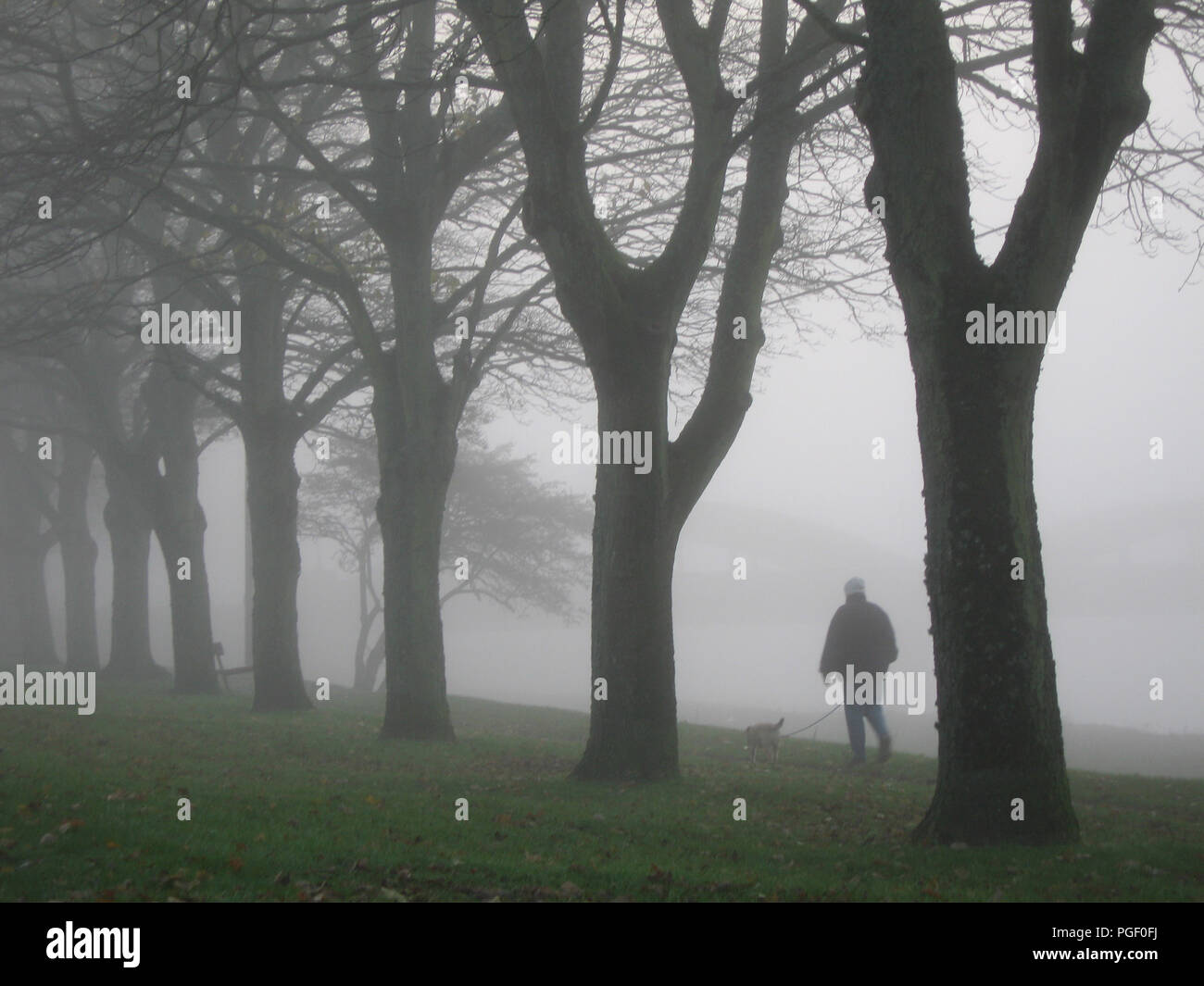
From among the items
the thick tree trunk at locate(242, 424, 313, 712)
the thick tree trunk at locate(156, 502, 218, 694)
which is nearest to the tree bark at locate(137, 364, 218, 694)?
the thick tree trunk at locate(156, 502, 218, 694)

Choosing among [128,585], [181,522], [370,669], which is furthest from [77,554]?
[181,522]

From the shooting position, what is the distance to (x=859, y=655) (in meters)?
13.5

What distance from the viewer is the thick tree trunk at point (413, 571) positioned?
46.1ft

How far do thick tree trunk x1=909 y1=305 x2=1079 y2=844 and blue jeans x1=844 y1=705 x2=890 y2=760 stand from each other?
A: 5628 millimetres

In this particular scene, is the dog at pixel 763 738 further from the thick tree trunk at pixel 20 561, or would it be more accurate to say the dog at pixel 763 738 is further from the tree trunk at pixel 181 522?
the thick tree trunk at pixel 20 561

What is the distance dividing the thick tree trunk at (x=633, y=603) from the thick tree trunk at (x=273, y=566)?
947 cm

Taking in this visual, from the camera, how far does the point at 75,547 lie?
102 ft

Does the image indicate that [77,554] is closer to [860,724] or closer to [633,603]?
[860,724]

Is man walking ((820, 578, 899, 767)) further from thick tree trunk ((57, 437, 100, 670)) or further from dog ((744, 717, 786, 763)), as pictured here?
thick tree trunk ((57, 437, 100, 670))

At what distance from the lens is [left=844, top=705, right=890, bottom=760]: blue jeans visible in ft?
43.2

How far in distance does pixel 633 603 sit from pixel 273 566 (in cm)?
999

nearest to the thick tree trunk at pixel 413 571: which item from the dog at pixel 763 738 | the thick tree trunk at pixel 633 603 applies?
the dog at pixel 763 738
